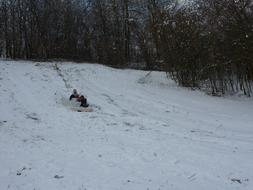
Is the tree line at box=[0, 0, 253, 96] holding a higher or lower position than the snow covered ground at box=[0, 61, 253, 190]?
higher

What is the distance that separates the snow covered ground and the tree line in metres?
1.75

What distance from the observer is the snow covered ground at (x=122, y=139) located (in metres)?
8.09

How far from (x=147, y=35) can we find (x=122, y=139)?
16721 mm

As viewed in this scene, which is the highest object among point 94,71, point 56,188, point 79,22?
point 79,22

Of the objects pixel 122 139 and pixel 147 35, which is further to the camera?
pixel 147 35

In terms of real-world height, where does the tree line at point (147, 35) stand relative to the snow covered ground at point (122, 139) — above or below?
above

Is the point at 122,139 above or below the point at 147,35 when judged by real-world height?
below

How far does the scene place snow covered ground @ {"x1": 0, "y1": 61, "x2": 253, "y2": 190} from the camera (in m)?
8.09

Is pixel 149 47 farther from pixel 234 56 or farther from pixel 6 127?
pixel 6 127

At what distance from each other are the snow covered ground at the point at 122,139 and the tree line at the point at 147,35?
175cm

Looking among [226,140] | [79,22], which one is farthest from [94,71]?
[226,140]

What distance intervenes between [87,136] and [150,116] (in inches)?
136

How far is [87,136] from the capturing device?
11328 millimetres

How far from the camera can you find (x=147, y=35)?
26.8m
